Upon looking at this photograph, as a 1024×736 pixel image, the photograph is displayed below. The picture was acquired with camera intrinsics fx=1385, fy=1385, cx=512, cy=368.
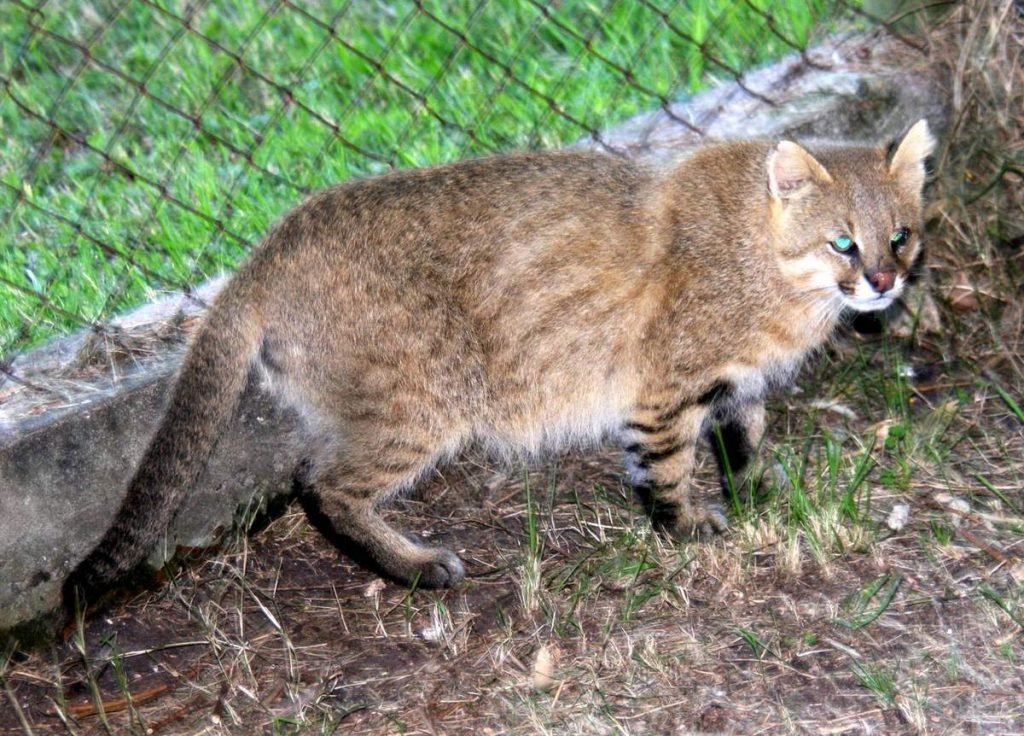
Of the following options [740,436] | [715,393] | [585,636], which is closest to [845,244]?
[715,393]

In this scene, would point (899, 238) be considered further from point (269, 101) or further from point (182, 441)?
→ point (269, 101)

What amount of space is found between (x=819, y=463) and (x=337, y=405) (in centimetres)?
156

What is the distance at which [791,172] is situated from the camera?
425 centimetres

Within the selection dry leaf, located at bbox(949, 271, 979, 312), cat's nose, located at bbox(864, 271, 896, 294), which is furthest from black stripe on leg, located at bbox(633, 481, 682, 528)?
dry leaf, located at bbox(949, 271, 979, 312)

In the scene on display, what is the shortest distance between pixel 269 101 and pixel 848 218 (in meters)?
2.98

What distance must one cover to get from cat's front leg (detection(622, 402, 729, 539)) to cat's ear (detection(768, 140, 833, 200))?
717 mm

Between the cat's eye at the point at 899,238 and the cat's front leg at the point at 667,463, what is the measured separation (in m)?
0.76

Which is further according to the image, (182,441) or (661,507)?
(661,507)

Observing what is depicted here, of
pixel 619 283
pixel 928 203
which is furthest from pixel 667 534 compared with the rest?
pixel 928 203

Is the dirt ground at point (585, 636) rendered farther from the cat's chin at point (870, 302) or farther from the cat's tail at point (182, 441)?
the cat's chin at point (870, 302)

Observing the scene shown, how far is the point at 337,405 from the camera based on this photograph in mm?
4168

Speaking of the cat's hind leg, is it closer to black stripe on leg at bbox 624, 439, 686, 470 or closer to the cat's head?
black stripe on leg at bbox 624, 439, 686, 470

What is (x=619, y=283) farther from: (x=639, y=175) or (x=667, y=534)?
(x=667, y=534)

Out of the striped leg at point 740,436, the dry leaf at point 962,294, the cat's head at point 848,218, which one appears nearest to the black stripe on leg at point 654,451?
the striped leg at point 740,436
